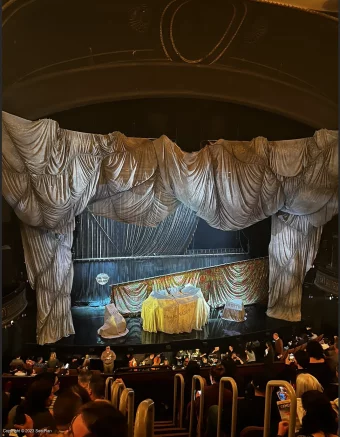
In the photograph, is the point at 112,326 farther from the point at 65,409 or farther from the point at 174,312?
the point at 65,409

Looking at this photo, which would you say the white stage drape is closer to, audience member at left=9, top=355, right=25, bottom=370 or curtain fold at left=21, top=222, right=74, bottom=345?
curtain fold at left=21, top=222, right=74, bottom=345

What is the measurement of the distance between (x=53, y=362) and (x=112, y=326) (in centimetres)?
174

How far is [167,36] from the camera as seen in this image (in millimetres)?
5828

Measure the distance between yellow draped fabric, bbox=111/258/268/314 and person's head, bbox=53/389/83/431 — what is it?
22.8ft

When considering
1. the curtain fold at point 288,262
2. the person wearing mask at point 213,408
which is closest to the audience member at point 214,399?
the person wearing mask at point 213,408

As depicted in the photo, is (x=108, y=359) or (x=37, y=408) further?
(x=108, y=359)

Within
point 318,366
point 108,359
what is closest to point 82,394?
point 318,366

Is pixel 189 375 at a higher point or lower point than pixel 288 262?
lower

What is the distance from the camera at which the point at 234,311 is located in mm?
9758

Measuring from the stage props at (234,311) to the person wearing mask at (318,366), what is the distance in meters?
5.58

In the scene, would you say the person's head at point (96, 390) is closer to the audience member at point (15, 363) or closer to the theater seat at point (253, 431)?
the theater seat at point (253, 431)

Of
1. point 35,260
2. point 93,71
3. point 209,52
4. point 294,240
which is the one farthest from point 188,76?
point 294,240

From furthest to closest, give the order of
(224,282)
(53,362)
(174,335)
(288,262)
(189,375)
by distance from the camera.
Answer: (224,282) → (288,262) → (174,335) → (53,362) → (189,375)

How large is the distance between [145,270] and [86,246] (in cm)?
151
